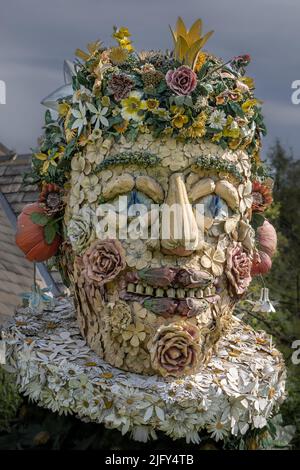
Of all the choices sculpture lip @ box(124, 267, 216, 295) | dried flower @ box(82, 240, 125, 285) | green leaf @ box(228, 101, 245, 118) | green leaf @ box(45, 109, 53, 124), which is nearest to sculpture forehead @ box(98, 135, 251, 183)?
green leaf @ box(228, 101, 245, 118)

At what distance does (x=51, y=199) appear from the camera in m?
3.27

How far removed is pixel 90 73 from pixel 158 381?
4.89ft

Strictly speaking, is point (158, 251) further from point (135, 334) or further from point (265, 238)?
point (265, 238)

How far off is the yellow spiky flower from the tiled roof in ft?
5.07

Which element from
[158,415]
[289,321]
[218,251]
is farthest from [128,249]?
[289,321]

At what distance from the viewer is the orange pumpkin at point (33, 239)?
332 cm

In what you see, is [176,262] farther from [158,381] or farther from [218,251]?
[158,381]

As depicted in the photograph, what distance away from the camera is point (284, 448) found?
339cm

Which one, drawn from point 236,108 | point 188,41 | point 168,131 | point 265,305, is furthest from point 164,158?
point 265,305

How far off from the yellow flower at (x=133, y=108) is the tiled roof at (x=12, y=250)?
1.36m

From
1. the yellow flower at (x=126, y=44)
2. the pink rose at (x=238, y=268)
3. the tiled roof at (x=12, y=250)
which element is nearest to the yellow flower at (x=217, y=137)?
the pink rose at (x=238, y=268)

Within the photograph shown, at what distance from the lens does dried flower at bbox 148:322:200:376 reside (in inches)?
110

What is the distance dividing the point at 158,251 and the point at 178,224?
0.56ft

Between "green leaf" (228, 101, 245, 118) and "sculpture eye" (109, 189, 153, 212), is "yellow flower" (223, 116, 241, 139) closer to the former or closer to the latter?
"green leaf" (228, 101, 245, 118)
